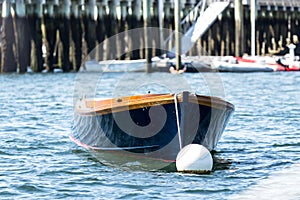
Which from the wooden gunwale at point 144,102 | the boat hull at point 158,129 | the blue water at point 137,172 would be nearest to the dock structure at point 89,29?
the blue water at point 137,172

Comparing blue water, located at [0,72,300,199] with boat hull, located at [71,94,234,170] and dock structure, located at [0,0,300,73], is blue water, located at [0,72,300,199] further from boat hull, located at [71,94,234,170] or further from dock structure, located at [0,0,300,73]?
dock structure, located at [0,0,300,73]

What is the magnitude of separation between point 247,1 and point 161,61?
537 inches

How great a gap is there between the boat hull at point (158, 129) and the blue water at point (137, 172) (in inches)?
19.3

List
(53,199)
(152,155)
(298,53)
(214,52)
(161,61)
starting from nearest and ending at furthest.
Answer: (53,199), (152,155), (161,61), (214,52), (298,53)

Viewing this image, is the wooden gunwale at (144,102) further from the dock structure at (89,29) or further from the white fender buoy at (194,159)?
the dock structure at (89,29)

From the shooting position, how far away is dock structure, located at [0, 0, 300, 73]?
46.5 meters

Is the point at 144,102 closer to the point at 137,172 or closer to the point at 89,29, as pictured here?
the point at 137,172

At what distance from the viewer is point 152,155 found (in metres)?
16.8

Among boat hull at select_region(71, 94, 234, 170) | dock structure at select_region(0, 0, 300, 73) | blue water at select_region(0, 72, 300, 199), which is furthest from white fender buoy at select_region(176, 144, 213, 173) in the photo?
dock structure at select_region(0, 0, 300, 73)

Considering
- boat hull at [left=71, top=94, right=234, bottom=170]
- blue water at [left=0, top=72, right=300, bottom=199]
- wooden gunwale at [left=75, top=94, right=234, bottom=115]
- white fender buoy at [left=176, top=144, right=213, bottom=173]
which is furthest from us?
boat hull at [left=71, top=94, right=234, bottom=170]

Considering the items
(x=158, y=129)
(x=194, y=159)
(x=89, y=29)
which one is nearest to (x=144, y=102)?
(x=158, y=129)

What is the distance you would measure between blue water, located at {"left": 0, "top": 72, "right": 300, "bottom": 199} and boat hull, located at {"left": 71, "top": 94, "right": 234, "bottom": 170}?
490 mm

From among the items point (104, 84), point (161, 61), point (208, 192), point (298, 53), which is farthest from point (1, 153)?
point (298, 53)

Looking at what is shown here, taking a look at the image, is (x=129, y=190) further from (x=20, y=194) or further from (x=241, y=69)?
(x=241, y=69)
